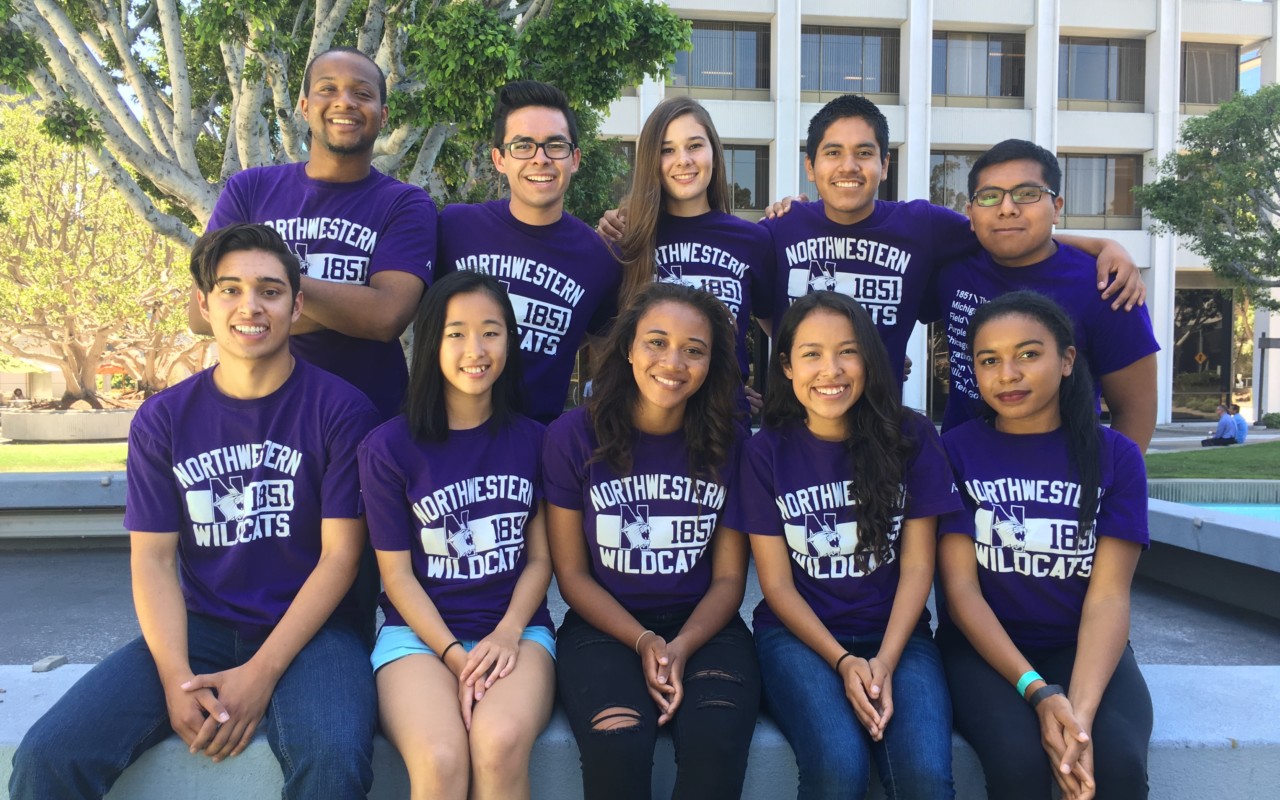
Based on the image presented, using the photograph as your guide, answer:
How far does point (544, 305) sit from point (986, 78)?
75.5 feet

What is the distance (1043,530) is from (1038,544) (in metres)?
0.04

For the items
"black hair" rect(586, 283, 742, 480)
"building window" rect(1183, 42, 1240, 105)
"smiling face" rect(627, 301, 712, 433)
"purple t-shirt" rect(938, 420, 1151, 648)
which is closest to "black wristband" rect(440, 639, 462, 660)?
"black hair" rect(586, 283, 742, 480)

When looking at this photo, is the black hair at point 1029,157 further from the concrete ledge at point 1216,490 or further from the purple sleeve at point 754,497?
the concrete ledge at point 1216,490

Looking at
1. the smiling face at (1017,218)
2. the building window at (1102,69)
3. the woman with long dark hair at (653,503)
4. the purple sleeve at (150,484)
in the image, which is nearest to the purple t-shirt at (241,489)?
the purple sleeve at (150,484)

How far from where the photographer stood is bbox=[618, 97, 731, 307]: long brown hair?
336cm

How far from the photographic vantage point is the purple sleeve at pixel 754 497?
270 centimetres

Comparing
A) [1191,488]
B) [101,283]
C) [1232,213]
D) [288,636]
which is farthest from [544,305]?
[1232,213]

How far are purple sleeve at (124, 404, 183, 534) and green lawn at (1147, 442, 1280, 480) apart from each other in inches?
421

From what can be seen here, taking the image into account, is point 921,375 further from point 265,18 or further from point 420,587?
point 420,587

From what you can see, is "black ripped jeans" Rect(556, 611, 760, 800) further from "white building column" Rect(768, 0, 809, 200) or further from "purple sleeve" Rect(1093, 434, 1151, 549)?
"white building column" Rect(768, 0, 809, 200)

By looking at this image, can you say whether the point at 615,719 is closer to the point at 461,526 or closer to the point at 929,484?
the point at 461,526

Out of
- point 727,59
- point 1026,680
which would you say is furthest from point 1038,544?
point 727,59

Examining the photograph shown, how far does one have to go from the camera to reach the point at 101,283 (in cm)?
1831

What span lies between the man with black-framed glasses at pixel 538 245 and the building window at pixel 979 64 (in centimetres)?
2201
